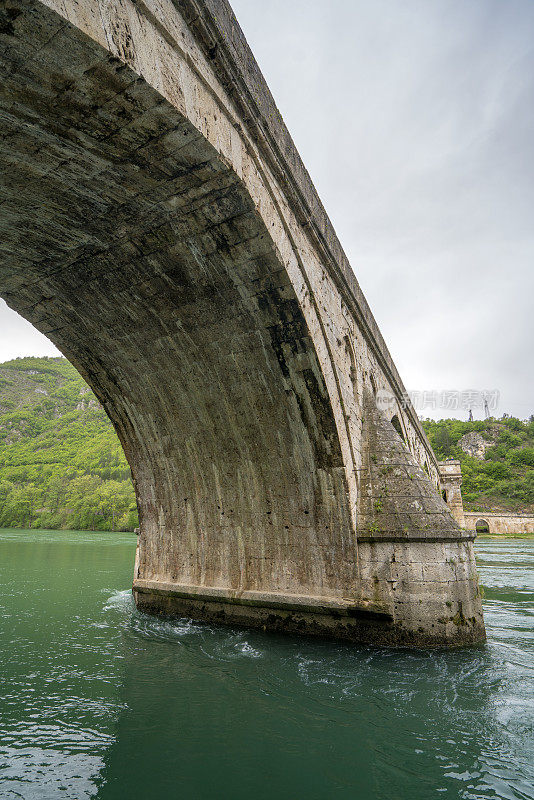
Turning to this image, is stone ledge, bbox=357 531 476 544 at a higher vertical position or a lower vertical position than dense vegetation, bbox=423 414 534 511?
lower

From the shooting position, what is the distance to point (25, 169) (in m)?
4.01

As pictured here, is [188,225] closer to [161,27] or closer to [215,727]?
[161,27]

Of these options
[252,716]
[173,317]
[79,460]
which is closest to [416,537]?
[252,716]

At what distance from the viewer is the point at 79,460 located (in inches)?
2373

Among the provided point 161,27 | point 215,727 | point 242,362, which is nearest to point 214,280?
point 242,362

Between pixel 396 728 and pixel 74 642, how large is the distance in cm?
466

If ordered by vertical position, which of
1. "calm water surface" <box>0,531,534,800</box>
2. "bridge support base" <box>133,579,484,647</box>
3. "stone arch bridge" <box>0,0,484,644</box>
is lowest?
"calm water surface" <box>0,531,534,800</box>

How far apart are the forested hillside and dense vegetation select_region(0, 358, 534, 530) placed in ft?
0.32

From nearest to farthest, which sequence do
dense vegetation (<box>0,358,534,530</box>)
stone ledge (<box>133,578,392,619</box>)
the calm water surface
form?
the calm water surface
stone ledge (<box>133,578,392,619</box>)
dense vegetation (<box>0,358,534,530</box>)

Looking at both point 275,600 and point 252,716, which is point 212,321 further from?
point 252,716

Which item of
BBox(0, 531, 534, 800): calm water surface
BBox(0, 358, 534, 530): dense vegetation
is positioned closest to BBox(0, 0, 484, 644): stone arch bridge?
BBox(0, 531, 534, 800): calm water surface

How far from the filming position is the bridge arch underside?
3553 mm

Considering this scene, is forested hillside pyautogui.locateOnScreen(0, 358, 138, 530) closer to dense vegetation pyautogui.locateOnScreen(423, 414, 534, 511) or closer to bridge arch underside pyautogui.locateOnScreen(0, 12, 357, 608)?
dense vegetation pyautogui.locateOnScreen(423, 414, 534, 511)

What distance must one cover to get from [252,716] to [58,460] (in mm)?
62751
